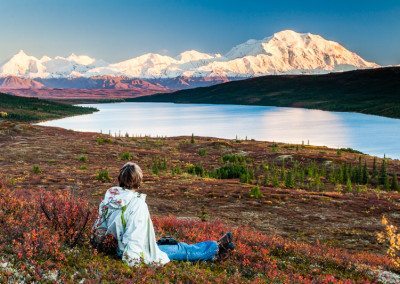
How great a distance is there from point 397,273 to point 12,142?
64.2 m

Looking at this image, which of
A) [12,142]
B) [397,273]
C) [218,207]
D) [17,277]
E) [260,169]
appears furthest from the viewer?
[12,142]

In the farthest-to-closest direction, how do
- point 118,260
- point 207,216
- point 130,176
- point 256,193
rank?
point 256,193, point 207,216, point 118,260, point 130,176

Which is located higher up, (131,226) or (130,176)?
(130,176)

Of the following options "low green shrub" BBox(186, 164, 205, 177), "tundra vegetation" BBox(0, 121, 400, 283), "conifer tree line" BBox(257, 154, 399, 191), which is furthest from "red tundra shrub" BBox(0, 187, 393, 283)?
"low green shrub" BBox(186, 164, 205, 177)

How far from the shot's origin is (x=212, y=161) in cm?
6531

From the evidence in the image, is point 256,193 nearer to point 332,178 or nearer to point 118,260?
point 332,178

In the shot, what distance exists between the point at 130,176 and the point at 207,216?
1726cm

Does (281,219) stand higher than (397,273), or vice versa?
(397,273)

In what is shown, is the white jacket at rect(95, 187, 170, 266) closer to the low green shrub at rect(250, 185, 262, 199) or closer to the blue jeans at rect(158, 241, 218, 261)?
the blue jeans at rect(158, 241, 218, 261)

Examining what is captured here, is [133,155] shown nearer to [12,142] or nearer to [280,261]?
[12,142]

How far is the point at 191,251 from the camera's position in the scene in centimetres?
1170

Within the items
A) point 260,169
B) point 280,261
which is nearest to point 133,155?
point 260,169

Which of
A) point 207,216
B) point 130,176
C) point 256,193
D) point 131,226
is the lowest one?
point 256,193

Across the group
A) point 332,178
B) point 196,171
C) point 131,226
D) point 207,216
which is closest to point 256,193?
point 207,216
